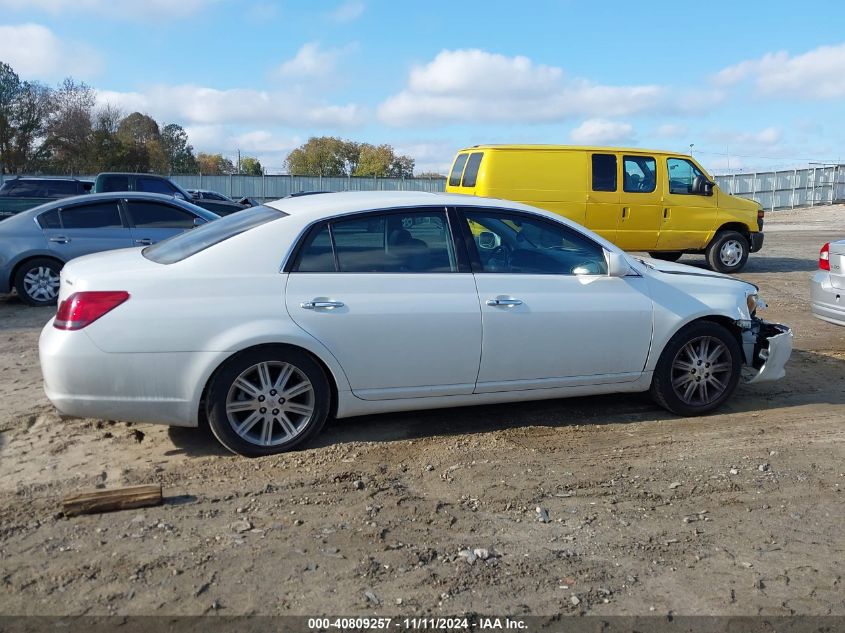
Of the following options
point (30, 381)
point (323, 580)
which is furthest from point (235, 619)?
point (30, 381)

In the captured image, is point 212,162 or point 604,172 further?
point 212,162

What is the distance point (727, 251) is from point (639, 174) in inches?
96.2

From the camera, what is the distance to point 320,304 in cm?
475

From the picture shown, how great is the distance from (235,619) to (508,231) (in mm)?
3184

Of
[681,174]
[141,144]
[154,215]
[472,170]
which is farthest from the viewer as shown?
[141,144]

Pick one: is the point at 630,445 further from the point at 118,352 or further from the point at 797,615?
the point at 118,352

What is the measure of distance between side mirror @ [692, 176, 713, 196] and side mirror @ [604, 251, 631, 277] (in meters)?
8.83

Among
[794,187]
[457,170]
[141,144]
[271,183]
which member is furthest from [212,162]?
[457,170]

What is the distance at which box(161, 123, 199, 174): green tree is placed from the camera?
67312 millimetres

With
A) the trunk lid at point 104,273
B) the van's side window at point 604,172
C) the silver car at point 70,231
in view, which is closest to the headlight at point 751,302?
the trunk lid at point 104,273

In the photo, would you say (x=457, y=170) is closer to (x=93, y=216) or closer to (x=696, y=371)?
(x=93, y=216)

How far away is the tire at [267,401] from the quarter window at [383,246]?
602mm

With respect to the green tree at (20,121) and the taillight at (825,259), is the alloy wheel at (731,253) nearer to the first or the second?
the taillight at (825,259)

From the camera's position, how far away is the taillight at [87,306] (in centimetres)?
444
